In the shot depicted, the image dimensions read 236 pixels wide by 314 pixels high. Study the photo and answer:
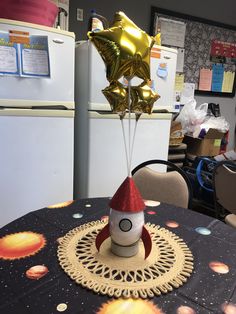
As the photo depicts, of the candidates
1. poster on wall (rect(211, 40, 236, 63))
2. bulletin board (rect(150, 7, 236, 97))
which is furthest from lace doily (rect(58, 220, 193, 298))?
poster on wall (rect(211, 40, 236, 63))

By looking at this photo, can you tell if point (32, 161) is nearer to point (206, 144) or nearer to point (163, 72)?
point (163, 72)

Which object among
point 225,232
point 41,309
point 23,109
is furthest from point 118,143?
point 41,309

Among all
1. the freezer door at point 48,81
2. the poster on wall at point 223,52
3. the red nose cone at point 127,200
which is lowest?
the red nose cone at point 127,200

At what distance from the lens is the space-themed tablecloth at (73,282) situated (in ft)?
1.99

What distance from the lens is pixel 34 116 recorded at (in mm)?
1653

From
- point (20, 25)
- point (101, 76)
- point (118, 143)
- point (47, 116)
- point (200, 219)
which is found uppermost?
point (20, 25)

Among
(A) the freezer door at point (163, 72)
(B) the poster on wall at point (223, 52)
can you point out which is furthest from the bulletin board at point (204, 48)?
(A) the freezer door at point (163, 72)

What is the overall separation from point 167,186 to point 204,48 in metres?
2.20

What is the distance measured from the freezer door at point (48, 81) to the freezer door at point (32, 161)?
9cm

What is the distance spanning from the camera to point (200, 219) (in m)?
1.08

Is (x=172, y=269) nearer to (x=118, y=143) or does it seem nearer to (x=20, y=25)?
(x=118, y=143)

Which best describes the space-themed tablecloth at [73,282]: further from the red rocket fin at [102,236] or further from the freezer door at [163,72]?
the freezer door at [163,72]

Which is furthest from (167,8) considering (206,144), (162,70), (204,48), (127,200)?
(127,200)

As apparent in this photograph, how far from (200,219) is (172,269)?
0.39 metres
